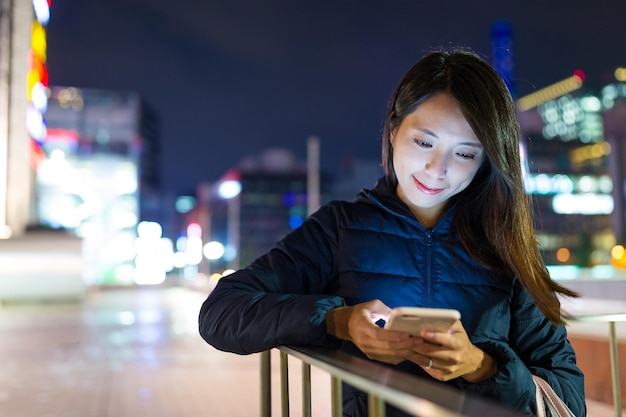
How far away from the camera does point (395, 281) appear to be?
159cm

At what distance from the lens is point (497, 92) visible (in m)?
1.52

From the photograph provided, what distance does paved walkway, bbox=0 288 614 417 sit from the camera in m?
4.56

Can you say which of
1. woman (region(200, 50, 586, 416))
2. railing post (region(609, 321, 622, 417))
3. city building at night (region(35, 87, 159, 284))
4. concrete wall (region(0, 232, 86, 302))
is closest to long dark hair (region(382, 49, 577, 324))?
woman (region(200, 50, 586, 416))

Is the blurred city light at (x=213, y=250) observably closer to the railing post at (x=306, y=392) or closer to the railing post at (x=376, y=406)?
the railing post at (x=306, y=392)

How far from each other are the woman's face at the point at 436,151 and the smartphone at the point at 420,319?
0.48 metres

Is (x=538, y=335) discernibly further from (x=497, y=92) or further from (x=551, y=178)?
(x=551, y=178)

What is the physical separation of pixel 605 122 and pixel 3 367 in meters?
26.4

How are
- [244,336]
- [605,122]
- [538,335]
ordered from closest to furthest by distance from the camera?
[244,336], [538,335], [605,122]

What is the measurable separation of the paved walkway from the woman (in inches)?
42.7

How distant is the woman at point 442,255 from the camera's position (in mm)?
1433

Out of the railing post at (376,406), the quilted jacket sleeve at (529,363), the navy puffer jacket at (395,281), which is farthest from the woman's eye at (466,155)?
the railing post at (376,406)

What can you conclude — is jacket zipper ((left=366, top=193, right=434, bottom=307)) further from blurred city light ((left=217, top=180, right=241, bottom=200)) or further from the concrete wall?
blurred city light ((left=217, top=180, right=241, bottom=200))

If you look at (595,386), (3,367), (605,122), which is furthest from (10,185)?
(605,122)

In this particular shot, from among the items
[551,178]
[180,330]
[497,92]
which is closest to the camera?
[497,92]
